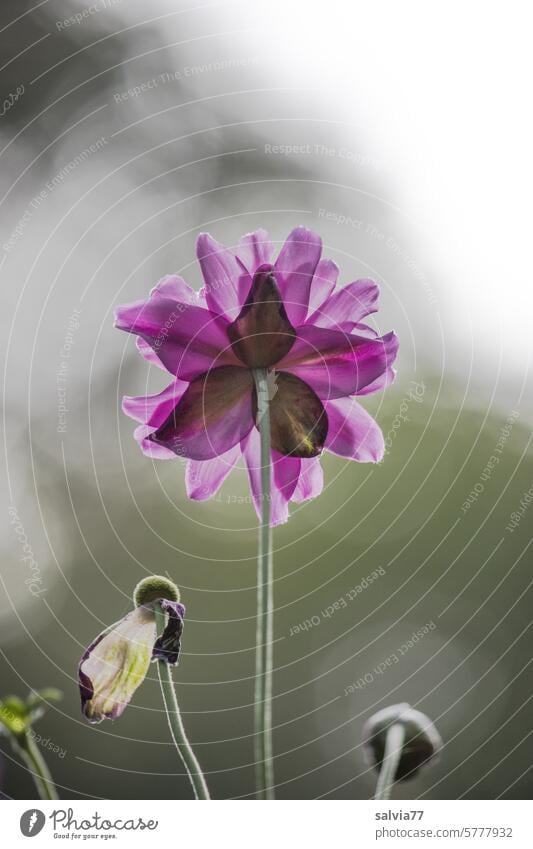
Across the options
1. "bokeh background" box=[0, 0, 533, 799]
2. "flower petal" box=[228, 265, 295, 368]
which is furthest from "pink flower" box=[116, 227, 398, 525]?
"bokeh background" box=[0, 0, 533, 799]

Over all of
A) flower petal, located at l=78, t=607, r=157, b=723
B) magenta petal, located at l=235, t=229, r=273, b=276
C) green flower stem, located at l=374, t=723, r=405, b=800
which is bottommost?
green flower stem, located at l=374, t=723, r=405, b=800

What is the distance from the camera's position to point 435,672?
1014 millimetres

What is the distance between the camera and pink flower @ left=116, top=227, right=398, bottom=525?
1.17 ft

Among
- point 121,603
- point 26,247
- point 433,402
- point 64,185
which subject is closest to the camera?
point 26,247

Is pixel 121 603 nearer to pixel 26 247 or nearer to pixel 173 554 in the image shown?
pixel 173 554

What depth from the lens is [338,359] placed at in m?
0.37

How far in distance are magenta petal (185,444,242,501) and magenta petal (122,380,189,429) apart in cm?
3

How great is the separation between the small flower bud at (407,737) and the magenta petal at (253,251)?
211 mm

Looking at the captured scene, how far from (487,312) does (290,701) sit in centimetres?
72

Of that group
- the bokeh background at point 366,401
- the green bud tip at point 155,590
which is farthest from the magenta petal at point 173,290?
the bokeh background at point 366,401

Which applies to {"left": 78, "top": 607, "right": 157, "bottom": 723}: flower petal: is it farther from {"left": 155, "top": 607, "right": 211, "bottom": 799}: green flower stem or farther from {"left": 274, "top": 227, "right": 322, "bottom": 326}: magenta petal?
{"left": 274, "top": 227, "right": 322, "bottom": 326}: magenta petal

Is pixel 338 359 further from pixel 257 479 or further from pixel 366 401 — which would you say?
pixel 366 401

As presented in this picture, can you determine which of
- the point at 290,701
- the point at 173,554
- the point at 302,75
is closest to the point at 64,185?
the point at 302,75

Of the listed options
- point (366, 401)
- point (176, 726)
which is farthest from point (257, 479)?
point (366, 401)
